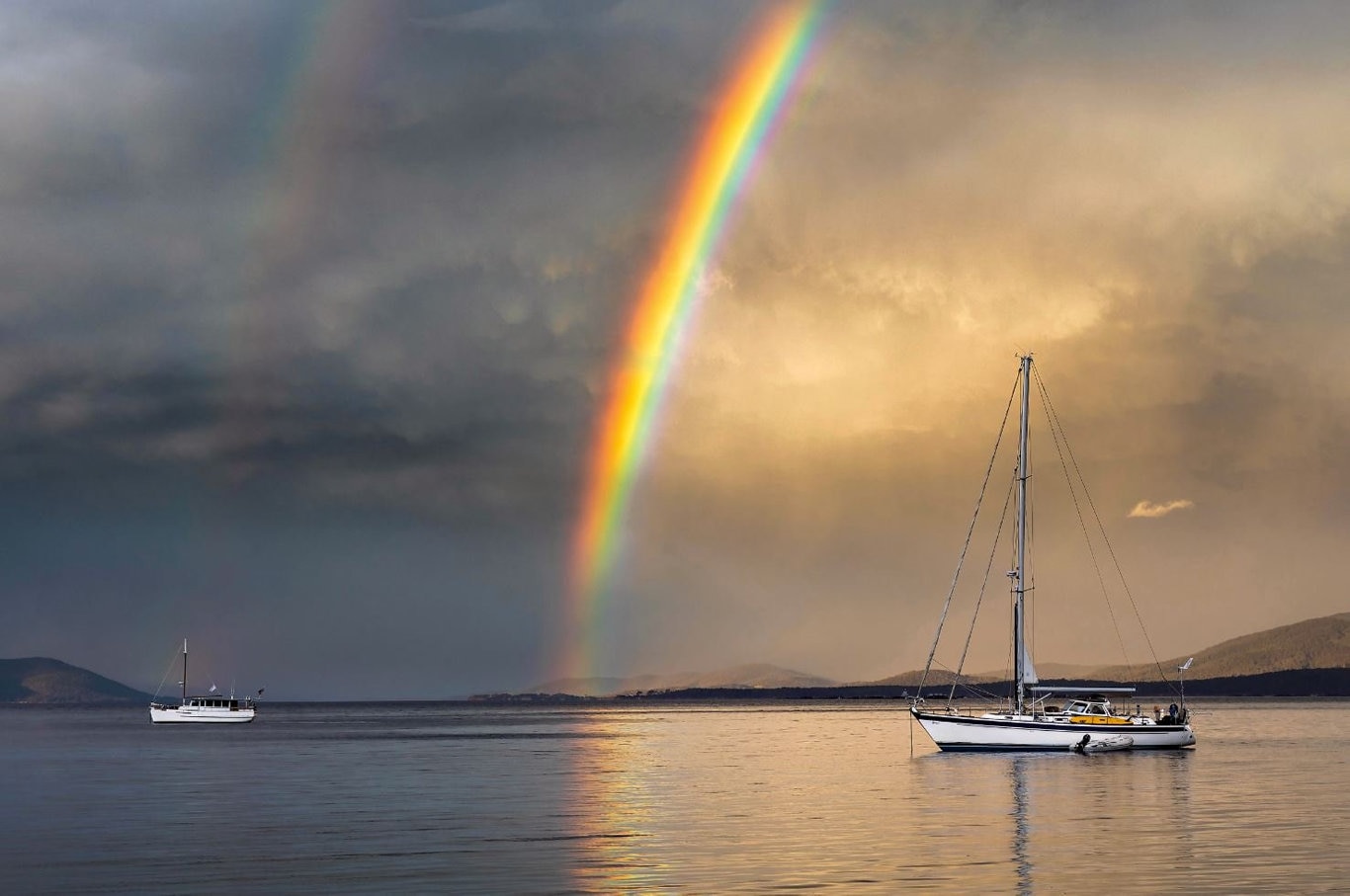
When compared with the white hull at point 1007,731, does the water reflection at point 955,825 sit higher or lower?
lower

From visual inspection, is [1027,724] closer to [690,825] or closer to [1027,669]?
[1027,669]

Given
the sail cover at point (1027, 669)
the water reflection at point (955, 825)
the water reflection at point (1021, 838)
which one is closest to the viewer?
the water reflection at point (1021, 838)

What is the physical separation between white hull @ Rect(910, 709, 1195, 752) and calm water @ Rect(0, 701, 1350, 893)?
1.58 metres

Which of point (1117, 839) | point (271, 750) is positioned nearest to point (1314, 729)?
point (271, 750)

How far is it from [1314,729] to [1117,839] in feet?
523

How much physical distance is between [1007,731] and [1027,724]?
1586 mm

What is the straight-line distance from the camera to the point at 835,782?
296ft

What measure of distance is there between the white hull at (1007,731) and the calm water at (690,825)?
1582 millimetres

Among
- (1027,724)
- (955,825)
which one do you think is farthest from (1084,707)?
(955,825)

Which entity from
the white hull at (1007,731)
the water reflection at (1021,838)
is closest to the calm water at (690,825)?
the water reflection at (1021,838)

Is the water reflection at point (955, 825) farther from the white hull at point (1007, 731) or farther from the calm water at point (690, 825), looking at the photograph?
the white hull at point (1007, 731)

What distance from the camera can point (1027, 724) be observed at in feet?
381

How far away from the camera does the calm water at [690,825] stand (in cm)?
4547

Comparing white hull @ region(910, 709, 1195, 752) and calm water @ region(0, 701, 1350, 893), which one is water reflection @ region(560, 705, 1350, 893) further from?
white hull @ region(910, 709, 1195, 752)
